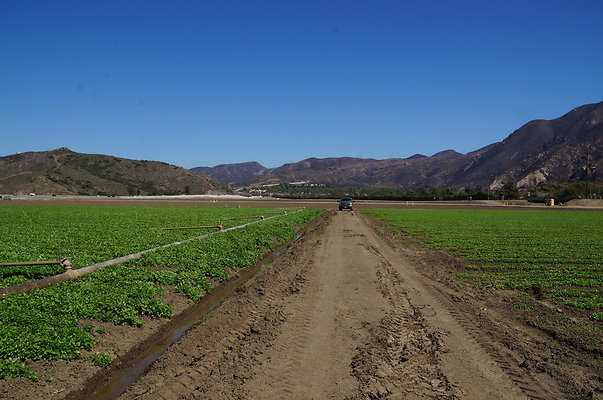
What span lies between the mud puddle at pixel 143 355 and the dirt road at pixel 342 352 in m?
0.40

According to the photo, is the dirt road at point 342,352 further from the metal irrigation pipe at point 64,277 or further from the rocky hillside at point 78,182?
the rocky hillside at point 78,182

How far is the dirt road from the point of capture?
Result: 5.64 meters

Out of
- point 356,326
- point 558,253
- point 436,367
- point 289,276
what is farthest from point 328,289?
point 558,253

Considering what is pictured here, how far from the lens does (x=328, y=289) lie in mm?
11562

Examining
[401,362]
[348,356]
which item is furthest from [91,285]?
[401,362]

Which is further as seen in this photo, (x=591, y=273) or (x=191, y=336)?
(x=591, y=273)

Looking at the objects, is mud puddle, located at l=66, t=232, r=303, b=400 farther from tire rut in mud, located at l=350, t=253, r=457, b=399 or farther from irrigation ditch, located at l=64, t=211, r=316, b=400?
tire rut in mud, located at l=350, t=253, r=457, b=399

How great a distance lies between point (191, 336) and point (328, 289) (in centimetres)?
444

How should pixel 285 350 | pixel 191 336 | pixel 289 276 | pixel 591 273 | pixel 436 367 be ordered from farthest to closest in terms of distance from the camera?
pixel 591 273, pixel 289 276, pixel 191 336, pixel 285 350, pixel 436 367

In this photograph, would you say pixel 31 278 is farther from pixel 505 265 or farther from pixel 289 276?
pixel 505 265

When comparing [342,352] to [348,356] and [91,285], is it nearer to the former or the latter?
[348,356]

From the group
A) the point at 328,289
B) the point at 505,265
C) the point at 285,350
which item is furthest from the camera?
the point at 505,265

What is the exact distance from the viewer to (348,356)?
6.68 meters

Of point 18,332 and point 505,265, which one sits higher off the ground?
point 18,332
